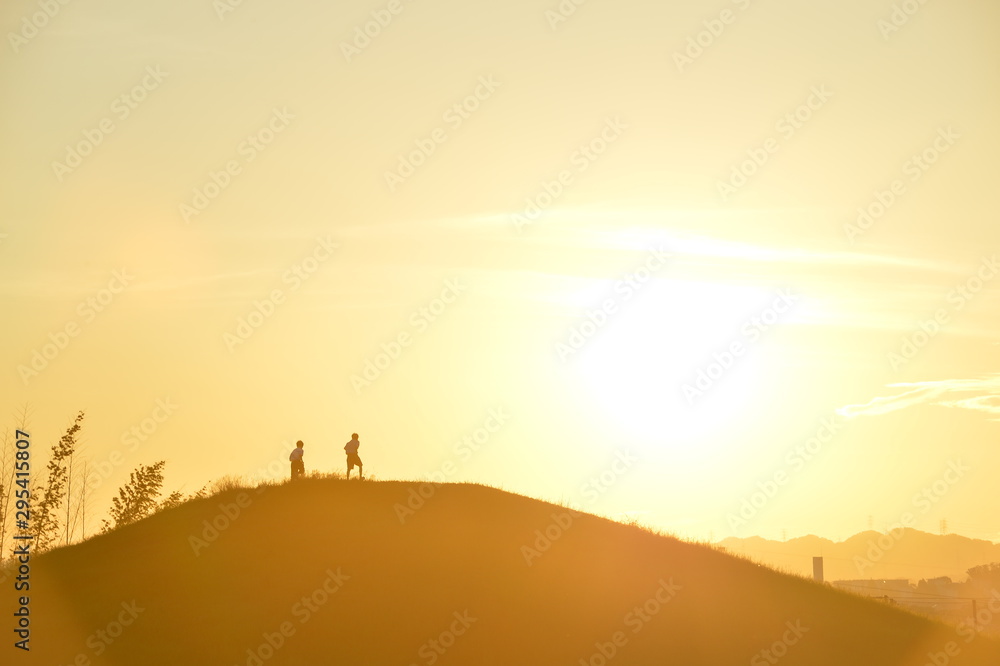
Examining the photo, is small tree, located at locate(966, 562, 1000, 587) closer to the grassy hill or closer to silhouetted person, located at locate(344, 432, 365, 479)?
the grassy hill

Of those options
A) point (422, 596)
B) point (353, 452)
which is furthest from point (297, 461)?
point (422, 596)

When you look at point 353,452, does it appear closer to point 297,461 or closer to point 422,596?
point 297,461

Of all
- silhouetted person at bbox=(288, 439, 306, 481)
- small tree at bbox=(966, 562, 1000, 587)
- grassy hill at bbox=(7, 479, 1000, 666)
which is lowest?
grassy hill at bbox=(7, 479, 1000, 666)

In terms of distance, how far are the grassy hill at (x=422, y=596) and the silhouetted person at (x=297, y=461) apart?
65 cm

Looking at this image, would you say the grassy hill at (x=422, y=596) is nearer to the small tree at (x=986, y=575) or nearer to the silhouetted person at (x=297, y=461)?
the silhouetted person at (x=297, y=461)

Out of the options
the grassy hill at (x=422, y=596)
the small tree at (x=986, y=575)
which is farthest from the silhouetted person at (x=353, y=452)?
the small tree at (x=986, y=575)

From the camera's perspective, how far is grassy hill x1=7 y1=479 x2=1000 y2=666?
3584 cm

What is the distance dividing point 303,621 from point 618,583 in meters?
14.1

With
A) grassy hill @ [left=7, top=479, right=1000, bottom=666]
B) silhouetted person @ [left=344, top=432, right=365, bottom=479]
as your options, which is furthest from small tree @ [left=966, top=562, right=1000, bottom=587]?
silhouetted person @ [left=344, top=432, right=365, bottom=479]

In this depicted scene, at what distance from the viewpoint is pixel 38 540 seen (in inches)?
3150

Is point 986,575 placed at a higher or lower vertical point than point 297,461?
higher

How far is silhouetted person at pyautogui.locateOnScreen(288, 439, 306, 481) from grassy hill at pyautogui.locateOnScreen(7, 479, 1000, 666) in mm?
651

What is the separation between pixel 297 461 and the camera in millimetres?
46594

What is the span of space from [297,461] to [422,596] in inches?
418
